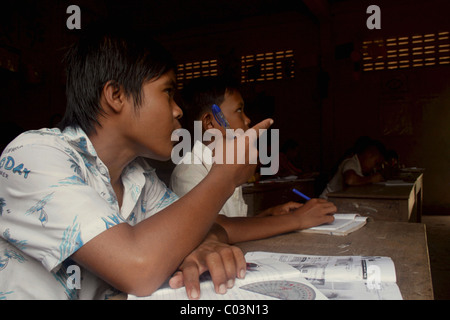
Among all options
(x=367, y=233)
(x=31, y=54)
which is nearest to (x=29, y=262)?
(x=367, y=233)

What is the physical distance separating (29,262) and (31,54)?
5.36 m

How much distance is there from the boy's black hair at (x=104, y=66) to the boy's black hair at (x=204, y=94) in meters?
0.83

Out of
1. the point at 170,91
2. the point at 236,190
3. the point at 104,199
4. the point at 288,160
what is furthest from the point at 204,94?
the point at 288,160

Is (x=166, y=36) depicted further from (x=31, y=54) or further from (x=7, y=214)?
(x=7, y=214)

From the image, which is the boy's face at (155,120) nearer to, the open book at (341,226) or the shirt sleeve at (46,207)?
the shirt sleeve at (46,207)

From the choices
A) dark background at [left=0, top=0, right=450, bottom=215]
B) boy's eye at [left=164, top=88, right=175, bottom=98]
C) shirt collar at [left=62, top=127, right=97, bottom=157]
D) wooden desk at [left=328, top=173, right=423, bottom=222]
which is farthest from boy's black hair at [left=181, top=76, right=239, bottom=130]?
dark background at [left=0, top=0, right=450, bottom=215]

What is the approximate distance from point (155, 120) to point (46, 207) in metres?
0.34

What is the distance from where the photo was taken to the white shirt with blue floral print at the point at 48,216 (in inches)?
25.6

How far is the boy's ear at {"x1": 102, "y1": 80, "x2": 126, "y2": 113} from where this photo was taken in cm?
91

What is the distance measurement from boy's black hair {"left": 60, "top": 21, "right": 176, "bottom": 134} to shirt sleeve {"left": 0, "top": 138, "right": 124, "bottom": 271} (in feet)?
0.74

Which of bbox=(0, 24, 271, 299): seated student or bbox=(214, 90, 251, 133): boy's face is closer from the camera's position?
bbox=(0, 24, 271, 299): seated student

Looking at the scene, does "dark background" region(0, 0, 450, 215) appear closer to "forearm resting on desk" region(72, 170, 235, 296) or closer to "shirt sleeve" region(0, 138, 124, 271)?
"shirt sleeve" region(0, 138, 124, 271)

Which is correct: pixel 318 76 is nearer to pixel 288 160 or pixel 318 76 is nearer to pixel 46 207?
pixel 288 160

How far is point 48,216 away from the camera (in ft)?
2.15
